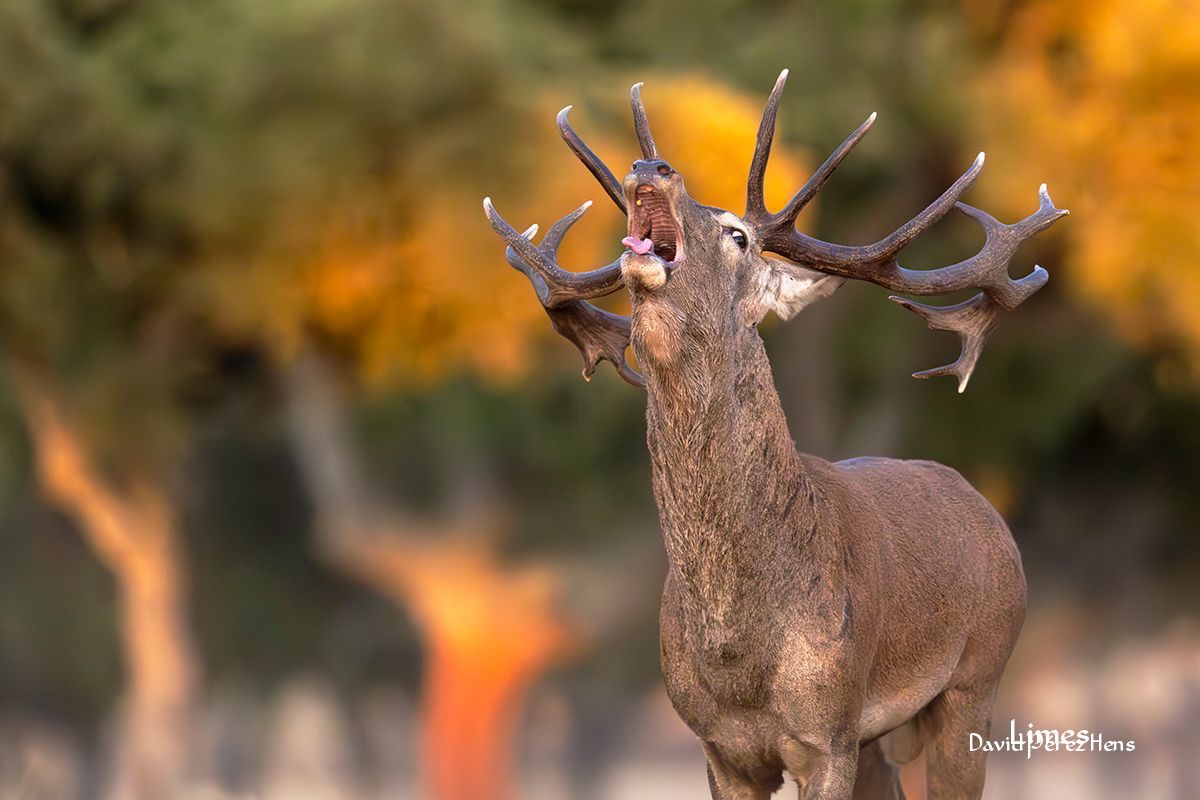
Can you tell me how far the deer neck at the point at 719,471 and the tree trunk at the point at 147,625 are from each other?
10751 mm

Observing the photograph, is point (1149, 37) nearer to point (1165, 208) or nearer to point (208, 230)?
point (1165, 208)

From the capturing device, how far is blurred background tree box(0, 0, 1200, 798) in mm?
10867

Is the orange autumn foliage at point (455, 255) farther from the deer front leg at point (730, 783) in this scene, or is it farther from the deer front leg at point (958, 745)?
the deer front leg at point (730, 783)

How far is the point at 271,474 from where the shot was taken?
14.7m

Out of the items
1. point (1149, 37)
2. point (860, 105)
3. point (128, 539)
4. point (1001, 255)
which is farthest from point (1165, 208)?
point (128, 539)

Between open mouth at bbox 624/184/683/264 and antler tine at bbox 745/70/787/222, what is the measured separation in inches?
13.2

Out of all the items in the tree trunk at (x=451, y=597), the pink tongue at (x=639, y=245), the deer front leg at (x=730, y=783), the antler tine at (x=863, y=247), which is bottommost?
the deer front leg at (x=730, y=783)

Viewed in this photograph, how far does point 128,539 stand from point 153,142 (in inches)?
148

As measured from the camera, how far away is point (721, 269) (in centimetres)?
343

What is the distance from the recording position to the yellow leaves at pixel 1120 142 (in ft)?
32.6

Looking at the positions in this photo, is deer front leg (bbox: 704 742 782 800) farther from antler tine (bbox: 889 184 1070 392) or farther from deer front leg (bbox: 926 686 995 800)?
antler tine (bbox: 889 184 1070 392)

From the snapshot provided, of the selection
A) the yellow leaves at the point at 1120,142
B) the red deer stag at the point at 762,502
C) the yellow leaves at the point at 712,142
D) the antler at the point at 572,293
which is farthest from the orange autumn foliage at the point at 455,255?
the red deer stag at the point at 762,502

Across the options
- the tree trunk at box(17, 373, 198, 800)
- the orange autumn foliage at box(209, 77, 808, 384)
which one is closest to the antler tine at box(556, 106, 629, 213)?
the orange autumn foliage at box(209, 77, 808, 384)

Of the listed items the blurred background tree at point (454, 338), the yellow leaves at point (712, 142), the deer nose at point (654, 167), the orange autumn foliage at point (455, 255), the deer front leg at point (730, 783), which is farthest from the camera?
the blurred background tree at point (454, 338)
